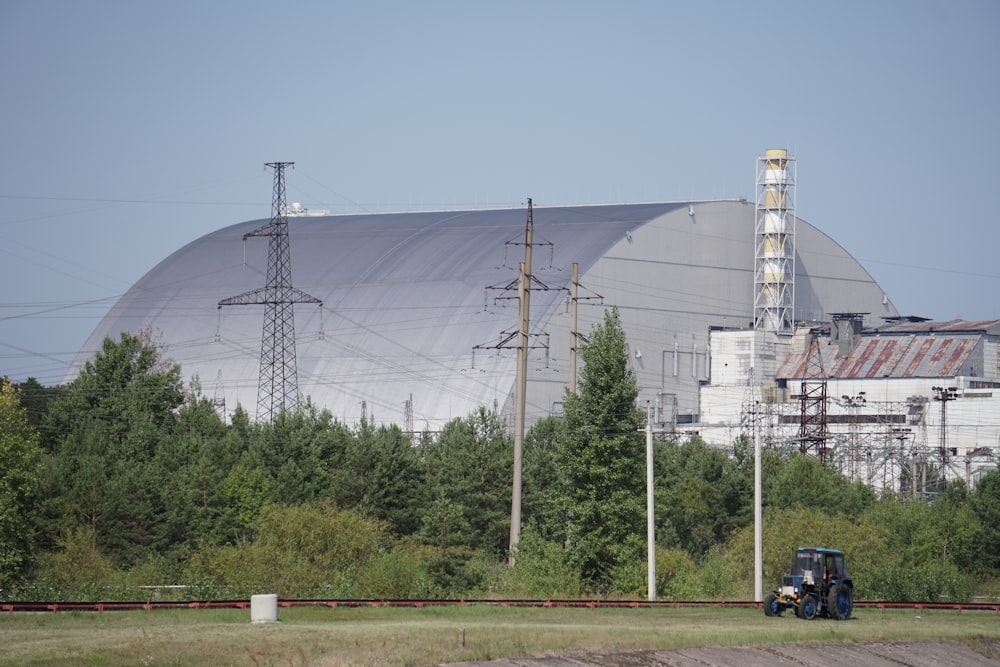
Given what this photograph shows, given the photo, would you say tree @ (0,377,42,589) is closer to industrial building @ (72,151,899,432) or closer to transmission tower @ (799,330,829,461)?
industrial building @ (72,151,899,432)

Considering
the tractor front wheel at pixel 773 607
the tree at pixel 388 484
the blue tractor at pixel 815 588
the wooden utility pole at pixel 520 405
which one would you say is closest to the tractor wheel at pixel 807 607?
the blue tractor at pixel 815 588

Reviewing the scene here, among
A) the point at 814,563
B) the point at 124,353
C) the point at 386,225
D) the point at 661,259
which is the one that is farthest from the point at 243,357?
the point at 814,563

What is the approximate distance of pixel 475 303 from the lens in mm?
98625

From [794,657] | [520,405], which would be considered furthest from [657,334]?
[794,657]

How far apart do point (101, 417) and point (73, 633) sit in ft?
220

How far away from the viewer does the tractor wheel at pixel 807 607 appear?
119 ft

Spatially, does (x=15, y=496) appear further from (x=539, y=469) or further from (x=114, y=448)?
(x=539, y=469)

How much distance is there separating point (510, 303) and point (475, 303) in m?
2.33

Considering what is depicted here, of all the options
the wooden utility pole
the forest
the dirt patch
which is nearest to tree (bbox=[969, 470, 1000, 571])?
the forest

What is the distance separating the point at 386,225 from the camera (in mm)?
119062

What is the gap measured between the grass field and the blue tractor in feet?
1.63

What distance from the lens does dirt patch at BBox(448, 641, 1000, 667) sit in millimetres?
28062

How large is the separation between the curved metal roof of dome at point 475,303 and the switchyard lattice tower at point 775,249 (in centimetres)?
155

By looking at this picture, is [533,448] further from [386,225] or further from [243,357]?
[386,225]
